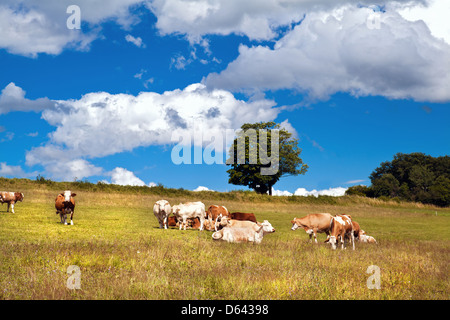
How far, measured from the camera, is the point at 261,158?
77062mm

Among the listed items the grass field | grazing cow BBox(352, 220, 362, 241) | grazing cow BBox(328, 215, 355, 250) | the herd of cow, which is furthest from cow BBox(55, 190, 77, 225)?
grazing cow BBox(352, 220, 362, 241)

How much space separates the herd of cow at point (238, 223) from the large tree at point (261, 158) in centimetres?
5063

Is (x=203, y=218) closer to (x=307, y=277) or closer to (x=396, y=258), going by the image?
(x=396, y=258)

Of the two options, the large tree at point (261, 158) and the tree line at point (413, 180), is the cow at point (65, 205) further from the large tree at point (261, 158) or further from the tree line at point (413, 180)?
the tree line at point (413, 180)

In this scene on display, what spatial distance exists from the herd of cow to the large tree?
166 ft

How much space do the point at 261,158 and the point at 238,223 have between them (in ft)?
189

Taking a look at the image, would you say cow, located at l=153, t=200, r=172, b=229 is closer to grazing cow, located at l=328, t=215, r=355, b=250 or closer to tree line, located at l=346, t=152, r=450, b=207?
grazing cow, located at l=328, t=215, r=355, b=250

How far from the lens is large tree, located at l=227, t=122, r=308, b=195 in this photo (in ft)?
253

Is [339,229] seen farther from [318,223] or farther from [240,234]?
[240,234]

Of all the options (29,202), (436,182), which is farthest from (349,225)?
(436,182)

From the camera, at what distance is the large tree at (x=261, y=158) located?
77.1 m
